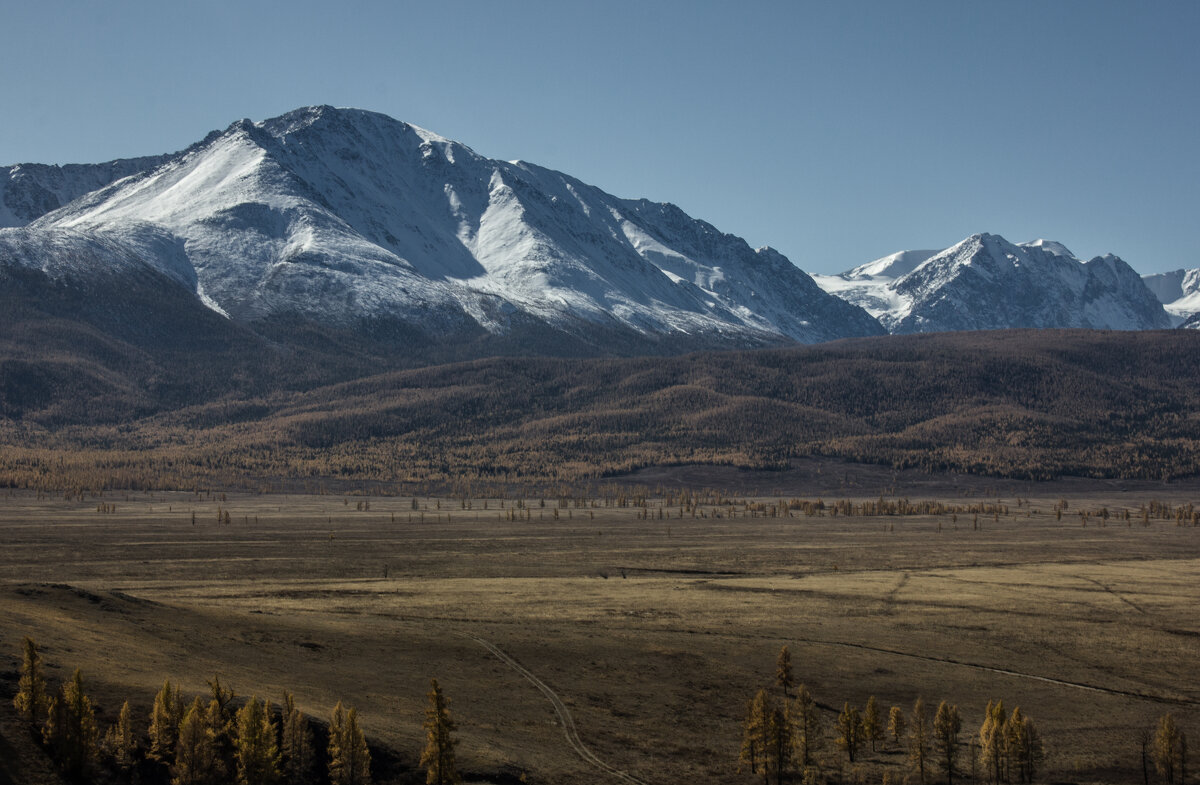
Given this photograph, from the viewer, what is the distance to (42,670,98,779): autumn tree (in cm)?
3641

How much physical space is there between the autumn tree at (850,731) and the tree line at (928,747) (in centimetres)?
4

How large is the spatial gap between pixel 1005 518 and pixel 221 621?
13595cm

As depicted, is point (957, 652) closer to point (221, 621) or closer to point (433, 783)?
point (433, 783)

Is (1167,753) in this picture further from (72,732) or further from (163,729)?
(72,732)

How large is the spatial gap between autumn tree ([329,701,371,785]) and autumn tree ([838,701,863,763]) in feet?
62.9

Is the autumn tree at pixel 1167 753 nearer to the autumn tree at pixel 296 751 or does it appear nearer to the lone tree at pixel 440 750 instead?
the lone tree at pixel 440 750

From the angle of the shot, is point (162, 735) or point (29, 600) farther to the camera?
point (29, 600)

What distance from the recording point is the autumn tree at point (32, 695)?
126ft

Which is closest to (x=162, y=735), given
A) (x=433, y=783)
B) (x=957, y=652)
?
(x=433, y=783)

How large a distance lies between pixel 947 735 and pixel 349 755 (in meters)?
22.4

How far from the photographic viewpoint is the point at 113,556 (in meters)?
101

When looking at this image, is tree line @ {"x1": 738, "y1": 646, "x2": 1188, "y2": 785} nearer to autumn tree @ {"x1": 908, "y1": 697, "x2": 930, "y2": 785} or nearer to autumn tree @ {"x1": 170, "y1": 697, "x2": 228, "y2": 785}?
autumn tree @ {"x1": 908, "y1": 697, "x2": 930, "y2": 785}

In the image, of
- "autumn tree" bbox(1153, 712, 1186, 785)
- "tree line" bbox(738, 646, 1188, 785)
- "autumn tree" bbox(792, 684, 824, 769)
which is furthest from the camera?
"autumn tree" bbox(792, 684, 824, 769)

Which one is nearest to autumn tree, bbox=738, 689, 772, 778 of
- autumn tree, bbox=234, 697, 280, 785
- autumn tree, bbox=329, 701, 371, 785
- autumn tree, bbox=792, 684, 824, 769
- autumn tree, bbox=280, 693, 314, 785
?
autumn tree, bbox=792, 684, 824, 769
